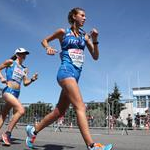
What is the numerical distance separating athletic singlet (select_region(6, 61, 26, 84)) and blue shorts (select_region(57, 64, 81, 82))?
7.71 ft

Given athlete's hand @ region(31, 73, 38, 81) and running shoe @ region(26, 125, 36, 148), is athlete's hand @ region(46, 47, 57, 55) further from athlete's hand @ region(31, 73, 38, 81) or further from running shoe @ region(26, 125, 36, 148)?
athlete's hand @ region(31, 73, 38, 81)

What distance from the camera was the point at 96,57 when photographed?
4957 millimetres

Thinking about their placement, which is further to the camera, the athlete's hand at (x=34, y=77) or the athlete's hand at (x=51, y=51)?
the athlete's hand at (x=34, y=77)

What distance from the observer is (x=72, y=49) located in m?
4.64

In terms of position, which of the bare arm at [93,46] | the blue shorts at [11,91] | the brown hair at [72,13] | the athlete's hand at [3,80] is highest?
the brown hair at [72,13]

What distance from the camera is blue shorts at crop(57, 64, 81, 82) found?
14.5 ft

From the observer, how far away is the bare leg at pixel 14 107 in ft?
20.4

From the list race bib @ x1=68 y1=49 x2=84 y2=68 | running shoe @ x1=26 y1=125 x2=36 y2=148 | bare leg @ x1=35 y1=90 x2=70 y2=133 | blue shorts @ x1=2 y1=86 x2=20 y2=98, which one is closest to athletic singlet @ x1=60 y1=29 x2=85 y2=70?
race bib @ x1=68 y1=49 x2=84 y2=68

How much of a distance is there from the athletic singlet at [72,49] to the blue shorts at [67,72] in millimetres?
75

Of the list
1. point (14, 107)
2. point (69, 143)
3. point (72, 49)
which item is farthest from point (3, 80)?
point (72, 49)

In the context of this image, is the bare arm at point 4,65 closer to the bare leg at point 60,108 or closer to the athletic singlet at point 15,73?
the athletic singlet at point 15,73

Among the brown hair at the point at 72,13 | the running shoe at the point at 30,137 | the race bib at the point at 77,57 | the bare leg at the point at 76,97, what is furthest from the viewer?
the running shoe at the point at 30,137

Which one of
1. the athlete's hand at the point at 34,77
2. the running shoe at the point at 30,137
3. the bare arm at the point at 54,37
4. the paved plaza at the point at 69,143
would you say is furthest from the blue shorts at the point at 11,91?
the bare arm at the point at 54,37

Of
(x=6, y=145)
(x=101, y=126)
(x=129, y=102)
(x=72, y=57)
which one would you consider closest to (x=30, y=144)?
(x=6, y=145)
